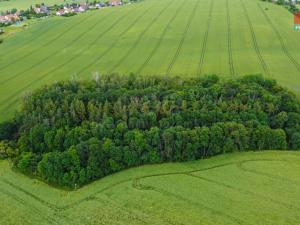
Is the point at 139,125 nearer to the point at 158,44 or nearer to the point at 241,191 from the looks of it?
the point at 241,191

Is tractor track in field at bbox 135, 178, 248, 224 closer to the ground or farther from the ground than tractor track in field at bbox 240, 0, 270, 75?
closer to the ground

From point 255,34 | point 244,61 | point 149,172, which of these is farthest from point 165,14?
point 149,172

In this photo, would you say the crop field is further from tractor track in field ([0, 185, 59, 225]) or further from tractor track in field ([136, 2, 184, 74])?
tractor track in field ([0, 185, 59, 225])

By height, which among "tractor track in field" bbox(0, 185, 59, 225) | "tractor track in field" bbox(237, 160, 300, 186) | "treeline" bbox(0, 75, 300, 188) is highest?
"treeline" bbox(0, 75, 300, 188)

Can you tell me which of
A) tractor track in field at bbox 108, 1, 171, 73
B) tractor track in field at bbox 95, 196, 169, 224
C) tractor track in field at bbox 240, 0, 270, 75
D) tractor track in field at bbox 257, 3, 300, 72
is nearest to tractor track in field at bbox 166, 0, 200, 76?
tractor track in field at bbox 108, 1, 171, 73

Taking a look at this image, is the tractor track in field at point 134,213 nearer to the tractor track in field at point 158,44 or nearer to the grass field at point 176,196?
the grass field at point 176,196

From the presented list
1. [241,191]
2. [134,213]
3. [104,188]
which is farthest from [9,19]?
[241,191]
